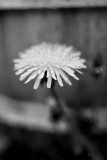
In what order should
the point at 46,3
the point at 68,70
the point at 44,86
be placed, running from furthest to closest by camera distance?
1. the point at 44,86
2. the point at 46,3
3. the point at 68,70

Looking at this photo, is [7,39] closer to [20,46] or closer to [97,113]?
[20,46]

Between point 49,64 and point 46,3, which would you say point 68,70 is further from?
point 46,3

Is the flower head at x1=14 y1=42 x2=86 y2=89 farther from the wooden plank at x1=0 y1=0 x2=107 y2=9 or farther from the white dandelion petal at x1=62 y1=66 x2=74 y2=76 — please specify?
the wooden plank at x1=0 y1=0 x2=107 y2=9

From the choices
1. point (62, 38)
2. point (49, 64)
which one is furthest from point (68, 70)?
point (62, 38)

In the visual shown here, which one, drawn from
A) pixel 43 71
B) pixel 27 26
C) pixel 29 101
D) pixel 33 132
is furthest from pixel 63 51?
pixel 33 132

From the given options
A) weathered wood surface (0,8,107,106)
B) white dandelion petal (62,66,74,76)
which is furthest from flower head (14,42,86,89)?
weathered wood surface (0,8,107,106)

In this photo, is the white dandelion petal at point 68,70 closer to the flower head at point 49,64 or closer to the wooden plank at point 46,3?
the flower head at point 49,64
